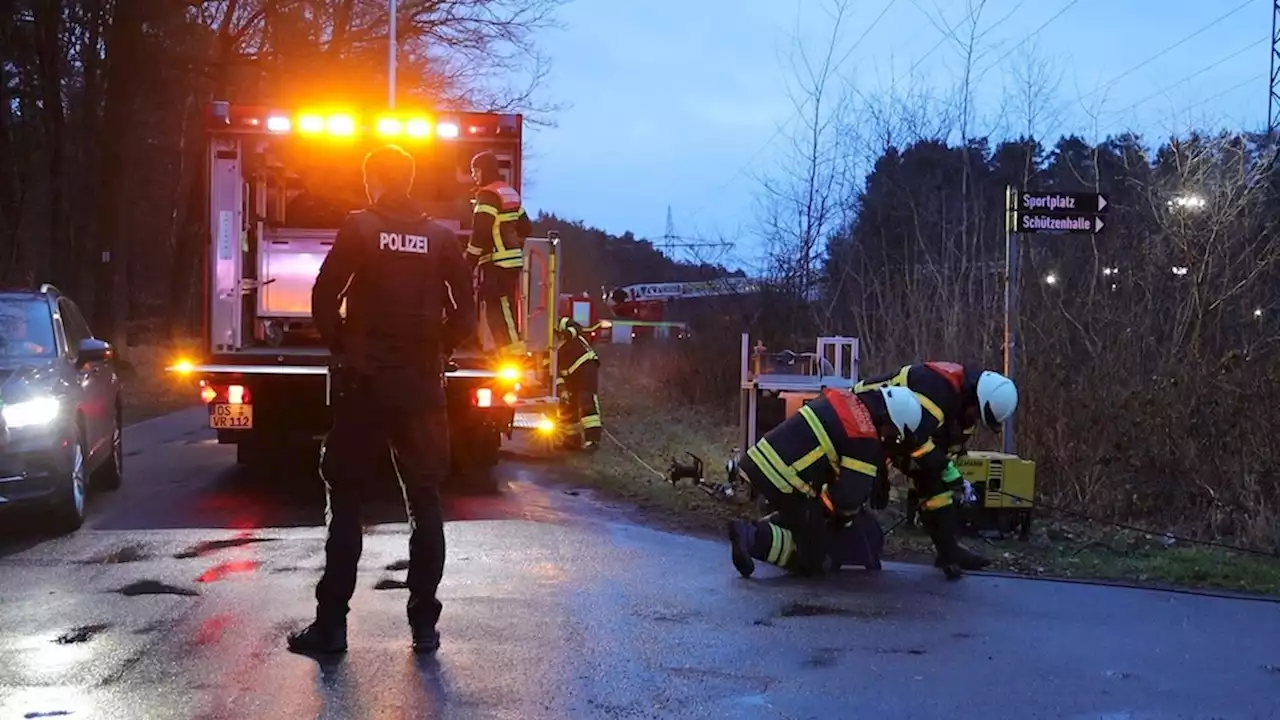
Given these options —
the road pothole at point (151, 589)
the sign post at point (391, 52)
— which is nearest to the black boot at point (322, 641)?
the road pothole at point (151, 589)

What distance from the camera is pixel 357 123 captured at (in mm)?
10828

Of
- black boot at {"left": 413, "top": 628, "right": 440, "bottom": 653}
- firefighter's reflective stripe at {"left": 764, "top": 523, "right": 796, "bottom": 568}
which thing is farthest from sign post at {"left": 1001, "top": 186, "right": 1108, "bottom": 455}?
black boot at {"left": 413, "top": 628, "right": 440, "bottom": 653}

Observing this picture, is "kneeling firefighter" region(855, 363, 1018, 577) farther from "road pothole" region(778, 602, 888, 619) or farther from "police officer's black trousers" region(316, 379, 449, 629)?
"police officer's black trousers" region(316, 379, 449, 629)

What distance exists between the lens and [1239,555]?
812cm

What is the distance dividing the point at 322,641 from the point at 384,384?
1119 mm

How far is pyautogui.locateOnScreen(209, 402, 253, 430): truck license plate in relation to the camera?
1019cm

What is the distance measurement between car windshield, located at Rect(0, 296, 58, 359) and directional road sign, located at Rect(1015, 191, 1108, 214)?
23.3ft

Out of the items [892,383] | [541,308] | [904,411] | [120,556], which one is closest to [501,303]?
[541,308]

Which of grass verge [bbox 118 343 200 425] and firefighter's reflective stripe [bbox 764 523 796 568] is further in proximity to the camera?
→ grass verge [bbox 118 343 200 425]

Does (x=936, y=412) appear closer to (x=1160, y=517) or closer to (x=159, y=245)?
(x=1160, y=517)

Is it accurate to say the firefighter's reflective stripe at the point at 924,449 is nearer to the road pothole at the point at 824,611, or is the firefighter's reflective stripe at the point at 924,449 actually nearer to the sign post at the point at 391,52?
the road pothole at the point at 824,611

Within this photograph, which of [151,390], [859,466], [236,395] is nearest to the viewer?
[859,466]

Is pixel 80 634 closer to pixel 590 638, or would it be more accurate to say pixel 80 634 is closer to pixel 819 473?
pixel 590 638

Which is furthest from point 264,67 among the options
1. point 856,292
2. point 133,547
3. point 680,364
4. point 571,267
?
point 571,267
